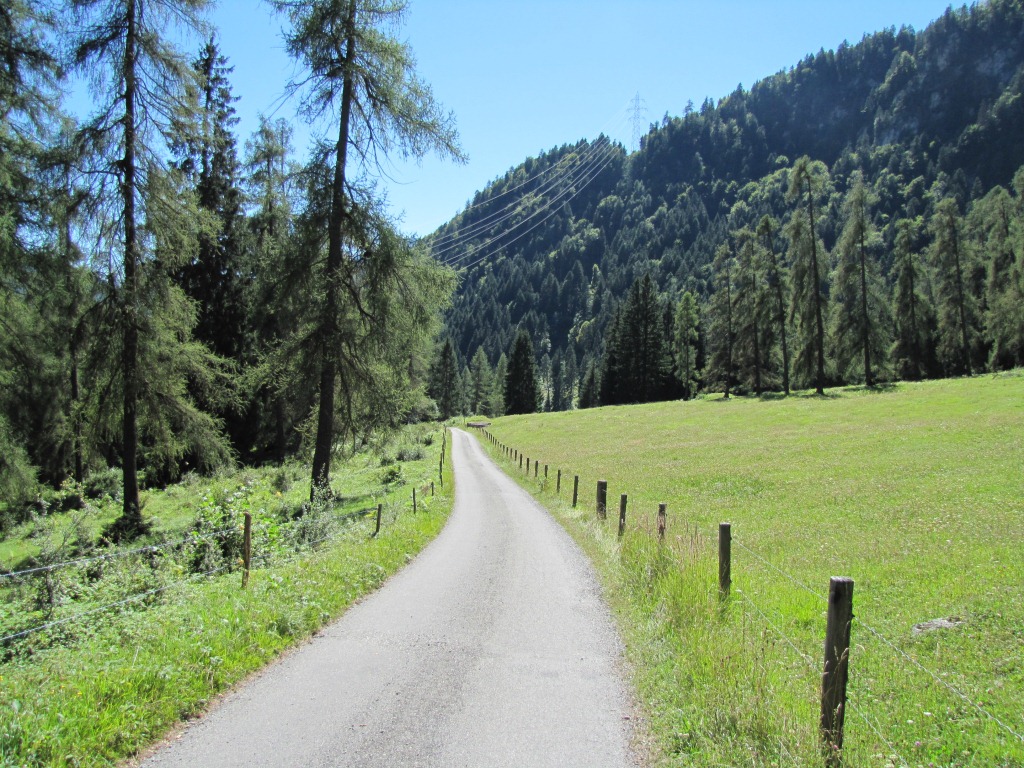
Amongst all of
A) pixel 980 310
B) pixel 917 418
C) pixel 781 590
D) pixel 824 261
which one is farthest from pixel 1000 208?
pixel 781 590

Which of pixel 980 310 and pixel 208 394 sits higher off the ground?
pixel 980 310

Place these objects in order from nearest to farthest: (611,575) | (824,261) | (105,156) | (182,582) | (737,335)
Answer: (182,582) → (611,575) → (105,156) → (824,261) → (737,335)

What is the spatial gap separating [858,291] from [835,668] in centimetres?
5541

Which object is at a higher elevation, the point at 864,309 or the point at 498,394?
the point at 864,309

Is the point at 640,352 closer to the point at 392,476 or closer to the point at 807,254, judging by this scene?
the point at 807,254

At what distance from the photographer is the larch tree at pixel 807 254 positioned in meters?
49.0

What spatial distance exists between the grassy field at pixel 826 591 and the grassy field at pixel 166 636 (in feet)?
14.0

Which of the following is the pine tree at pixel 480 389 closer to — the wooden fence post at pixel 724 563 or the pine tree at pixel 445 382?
the pine tree at pixel 445 382

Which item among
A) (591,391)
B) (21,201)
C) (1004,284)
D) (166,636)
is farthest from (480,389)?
(166,636)

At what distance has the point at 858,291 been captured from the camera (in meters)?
49.6

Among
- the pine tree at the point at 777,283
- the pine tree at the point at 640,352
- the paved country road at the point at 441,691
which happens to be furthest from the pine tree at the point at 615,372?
the paved country road at the point at 441,691

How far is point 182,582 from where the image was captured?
7762 millimetres

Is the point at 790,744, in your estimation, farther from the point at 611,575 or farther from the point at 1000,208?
the point at 1000,208

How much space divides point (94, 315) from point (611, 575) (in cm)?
1730
